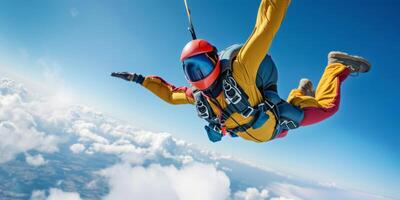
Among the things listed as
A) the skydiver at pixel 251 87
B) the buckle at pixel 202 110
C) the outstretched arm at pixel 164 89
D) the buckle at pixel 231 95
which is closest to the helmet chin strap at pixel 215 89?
the skydiver at pixel 251 87

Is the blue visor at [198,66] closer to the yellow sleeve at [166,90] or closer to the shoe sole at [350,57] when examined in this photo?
the yellow sleeve at [166,90]

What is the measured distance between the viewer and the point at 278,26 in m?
2.49

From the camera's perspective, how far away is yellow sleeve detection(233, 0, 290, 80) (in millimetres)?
2426

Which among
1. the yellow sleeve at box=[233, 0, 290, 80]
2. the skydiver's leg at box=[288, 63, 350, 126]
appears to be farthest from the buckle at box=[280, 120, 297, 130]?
the yellow sleeve at box=[233, 0, 290, 80]

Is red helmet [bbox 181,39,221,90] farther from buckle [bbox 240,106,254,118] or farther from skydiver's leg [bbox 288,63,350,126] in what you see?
skydiver's leg [bbox 288,63,350,126]

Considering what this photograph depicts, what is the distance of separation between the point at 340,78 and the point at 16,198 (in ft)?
547

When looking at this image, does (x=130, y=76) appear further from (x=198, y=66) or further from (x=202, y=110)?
(x=198, y=66)

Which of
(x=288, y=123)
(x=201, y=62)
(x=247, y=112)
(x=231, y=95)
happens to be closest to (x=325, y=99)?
(x=288, y=123)

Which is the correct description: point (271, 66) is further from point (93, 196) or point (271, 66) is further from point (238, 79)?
point (93, 196)

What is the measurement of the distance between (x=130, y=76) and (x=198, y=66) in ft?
5.10

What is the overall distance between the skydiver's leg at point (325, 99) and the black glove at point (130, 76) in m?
2.28

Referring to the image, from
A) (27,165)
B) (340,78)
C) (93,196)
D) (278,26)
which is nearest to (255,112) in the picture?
(278,26)

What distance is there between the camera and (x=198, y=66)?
9.29ft

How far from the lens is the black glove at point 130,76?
12.7ft
